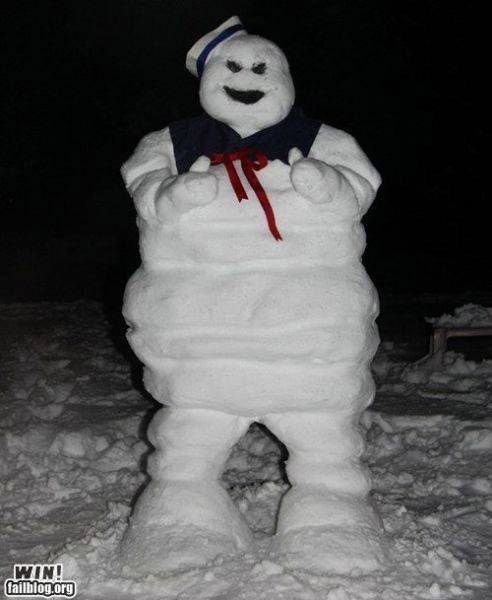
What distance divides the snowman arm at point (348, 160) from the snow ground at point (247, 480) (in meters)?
1.23

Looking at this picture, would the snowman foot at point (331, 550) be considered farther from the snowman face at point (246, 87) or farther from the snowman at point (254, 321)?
the snowman face at point (246, 87)

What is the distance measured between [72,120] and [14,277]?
41.4ft

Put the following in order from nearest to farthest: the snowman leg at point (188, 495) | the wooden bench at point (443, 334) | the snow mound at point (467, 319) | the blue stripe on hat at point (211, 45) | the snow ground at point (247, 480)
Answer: the snow ground at point (247, 480) → the snowman leg at point (188, 495) → the blue stripe on hat at point (211, 45) → the wooden bench at point (443, 334) → the snow mound at point (467, 319)

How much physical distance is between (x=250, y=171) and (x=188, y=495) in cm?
112

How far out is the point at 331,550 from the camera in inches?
92.3

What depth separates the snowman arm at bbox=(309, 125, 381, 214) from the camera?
8.27 ft

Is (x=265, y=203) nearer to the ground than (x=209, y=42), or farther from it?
nearer to the ground

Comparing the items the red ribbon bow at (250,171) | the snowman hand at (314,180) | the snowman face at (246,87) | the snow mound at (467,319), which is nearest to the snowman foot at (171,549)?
the red ribbon bow at (250,171)

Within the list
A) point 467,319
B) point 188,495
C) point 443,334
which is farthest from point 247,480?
point 467,319

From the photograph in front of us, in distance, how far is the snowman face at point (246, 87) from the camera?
256cm

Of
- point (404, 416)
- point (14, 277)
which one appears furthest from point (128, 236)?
point (404, 416)

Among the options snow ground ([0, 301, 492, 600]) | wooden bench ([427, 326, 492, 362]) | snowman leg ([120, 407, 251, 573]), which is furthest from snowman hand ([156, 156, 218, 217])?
wooden bench ([427, 326, 492, 362])

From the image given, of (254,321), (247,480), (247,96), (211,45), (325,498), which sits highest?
(211,45)

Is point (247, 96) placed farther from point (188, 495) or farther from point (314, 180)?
point (188, 495)
